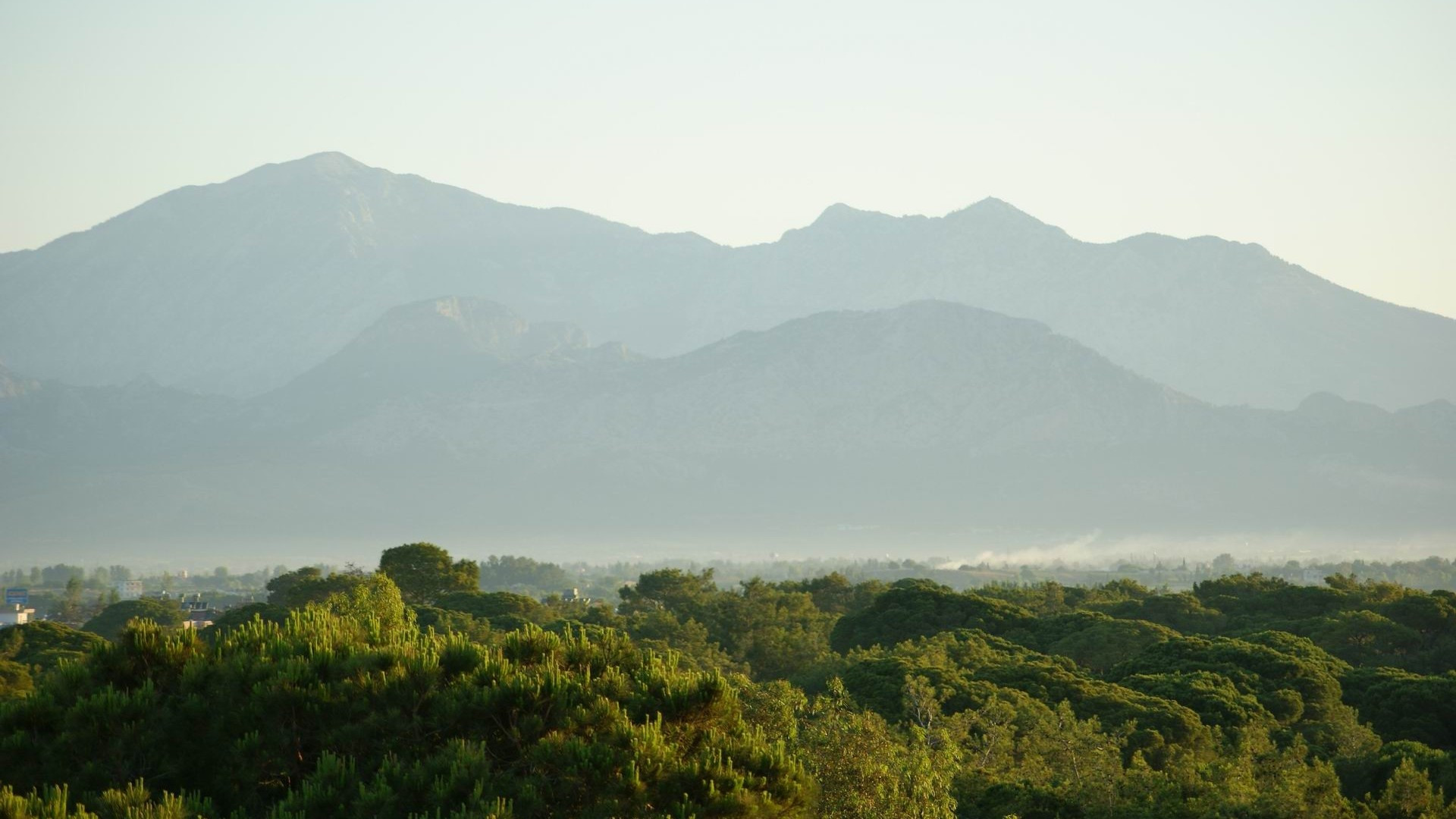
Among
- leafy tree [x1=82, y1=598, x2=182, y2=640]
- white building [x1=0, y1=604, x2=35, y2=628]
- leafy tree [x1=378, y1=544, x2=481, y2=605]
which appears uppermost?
leafy tree [x1=378, y1=544, x2=481, y2=605]

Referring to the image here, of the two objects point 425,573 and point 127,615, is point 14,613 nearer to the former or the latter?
point 127,615

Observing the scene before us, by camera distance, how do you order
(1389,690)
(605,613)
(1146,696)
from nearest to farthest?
(1146,696), (1389,690), (605,613)

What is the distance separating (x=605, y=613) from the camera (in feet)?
328

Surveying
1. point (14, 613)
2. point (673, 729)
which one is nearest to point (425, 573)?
point (14, 613)

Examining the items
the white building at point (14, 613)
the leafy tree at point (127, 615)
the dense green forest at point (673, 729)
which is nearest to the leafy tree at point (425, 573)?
the leafy tree at point (127, 615)

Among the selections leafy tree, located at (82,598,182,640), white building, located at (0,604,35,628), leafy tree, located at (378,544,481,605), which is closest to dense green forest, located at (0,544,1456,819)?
leafy tree, located at (378,544,481,605)

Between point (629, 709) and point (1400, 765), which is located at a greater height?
point (629, 709)

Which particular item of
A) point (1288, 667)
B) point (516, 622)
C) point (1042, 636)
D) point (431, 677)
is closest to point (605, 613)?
point (516, 622)

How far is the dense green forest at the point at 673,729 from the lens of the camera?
2433cm

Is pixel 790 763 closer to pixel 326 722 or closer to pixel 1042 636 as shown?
pixel 326 722

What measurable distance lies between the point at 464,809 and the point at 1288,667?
5041 cm

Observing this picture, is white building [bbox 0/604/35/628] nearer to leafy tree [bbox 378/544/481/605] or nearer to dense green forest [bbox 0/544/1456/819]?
leafy tree [bbox 378/544/481/605]

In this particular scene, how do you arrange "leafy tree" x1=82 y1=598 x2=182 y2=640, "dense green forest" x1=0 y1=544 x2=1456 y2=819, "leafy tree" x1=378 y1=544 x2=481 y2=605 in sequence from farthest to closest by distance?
"leafy tree" x1=82 y1=598 x2=182 y2=640 → "leafy tree" x1=378 y1=544 x2=481 y2=605 → "dense green forest" x1=0 y1=544 x2=1456 y2=819

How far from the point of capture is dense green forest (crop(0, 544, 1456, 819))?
79.8 ft
